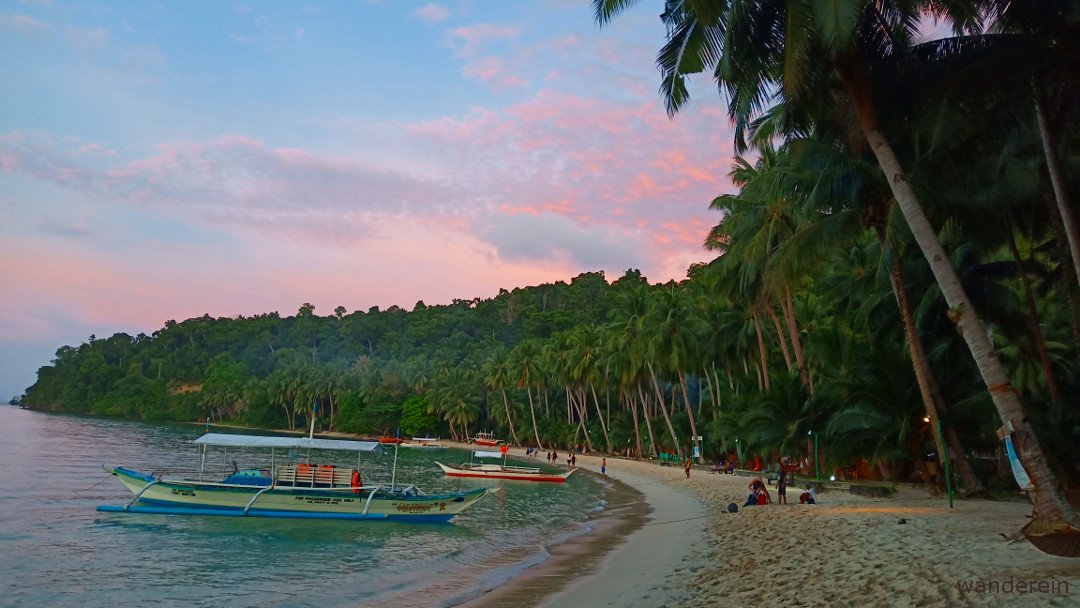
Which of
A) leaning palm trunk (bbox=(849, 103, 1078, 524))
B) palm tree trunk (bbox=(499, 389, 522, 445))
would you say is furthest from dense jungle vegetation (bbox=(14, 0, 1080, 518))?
palm tree trunk (bbox=(499, 389, 522, 445))

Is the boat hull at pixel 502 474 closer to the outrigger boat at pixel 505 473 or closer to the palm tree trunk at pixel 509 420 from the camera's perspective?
the outrigger boat at pixel 505 473

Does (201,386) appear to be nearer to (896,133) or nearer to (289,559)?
(289,559)

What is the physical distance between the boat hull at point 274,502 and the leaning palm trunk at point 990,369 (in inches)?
722

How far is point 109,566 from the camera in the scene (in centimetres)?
1603

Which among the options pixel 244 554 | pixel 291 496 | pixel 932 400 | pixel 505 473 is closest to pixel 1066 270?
pixel 932 400

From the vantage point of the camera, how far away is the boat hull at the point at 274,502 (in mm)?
23000

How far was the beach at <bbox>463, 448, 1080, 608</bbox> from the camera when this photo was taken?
8.34 meters

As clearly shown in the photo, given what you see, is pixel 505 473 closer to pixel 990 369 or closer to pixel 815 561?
pixel 815 561

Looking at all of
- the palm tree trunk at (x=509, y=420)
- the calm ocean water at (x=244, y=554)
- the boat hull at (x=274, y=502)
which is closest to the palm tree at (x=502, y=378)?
the palm tree trunk at (x=509, y=420)

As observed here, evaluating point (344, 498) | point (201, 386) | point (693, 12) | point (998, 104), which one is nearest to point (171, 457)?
point (344, 498)

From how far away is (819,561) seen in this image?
11359 mm

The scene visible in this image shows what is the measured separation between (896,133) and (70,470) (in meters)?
43.7

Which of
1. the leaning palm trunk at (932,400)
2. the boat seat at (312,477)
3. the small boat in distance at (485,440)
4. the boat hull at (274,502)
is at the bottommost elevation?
the small boat in distance at (485,440)

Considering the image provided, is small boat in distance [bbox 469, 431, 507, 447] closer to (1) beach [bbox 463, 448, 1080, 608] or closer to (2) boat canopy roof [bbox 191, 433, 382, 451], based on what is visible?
(2) boat canopy roof [bbox 191, 433, 382, 451]
